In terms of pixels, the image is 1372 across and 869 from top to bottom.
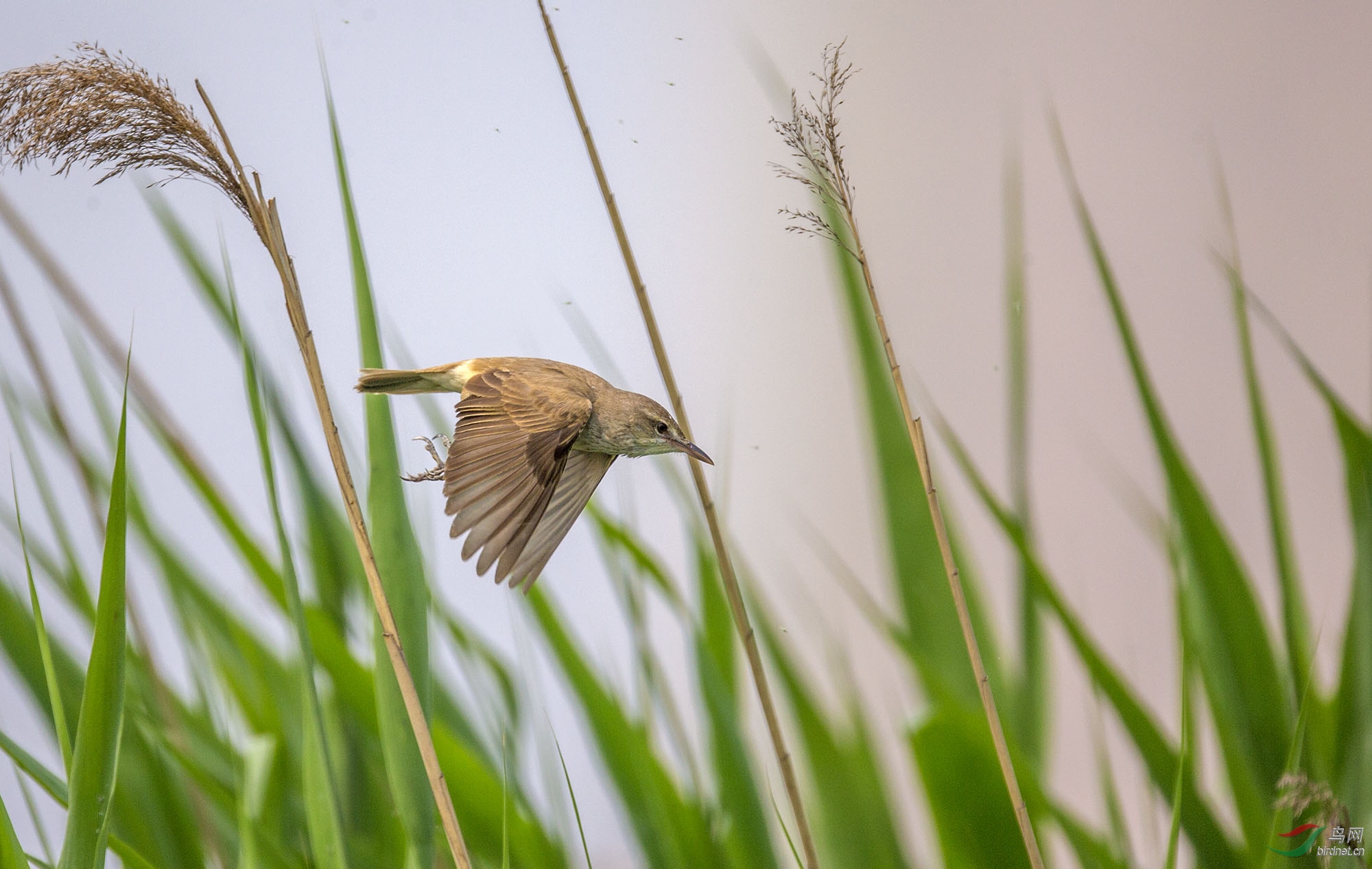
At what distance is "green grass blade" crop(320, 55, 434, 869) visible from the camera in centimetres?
79

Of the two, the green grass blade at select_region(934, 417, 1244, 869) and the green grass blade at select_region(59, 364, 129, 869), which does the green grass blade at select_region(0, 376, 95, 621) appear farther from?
the green grass blade at select_region(934, 417, 1244, 869)

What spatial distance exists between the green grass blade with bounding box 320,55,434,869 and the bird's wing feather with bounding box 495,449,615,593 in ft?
0.30

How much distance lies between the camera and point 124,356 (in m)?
0.98

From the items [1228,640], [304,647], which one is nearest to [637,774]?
[304,647]

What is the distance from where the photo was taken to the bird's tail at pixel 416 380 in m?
0.83

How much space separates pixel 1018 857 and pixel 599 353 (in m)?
0.73

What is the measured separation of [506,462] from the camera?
0.73m

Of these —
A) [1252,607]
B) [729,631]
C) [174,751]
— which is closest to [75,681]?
[174,751]

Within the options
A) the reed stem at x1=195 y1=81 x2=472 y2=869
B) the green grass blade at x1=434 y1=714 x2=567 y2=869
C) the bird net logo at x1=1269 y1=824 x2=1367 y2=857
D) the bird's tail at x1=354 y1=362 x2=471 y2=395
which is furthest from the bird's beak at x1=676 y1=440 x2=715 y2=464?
the bird net logo at x1=1269 y1=824 x2=1367 y2=857

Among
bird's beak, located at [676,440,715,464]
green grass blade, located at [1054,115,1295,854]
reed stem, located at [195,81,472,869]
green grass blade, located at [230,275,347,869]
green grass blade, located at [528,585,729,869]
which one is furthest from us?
green grass blade, located at [1054,115,1295,854]

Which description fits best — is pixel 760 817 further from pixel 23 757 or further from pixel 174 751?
pixel 23 757

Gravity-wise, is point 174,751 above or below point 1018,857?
above

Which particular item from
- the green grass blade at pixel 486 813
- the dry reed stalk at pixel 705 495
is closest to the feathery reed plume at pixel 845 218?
the dry reed stalk at pixel 705 495

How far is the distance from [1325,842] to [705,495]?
27.0 inches
